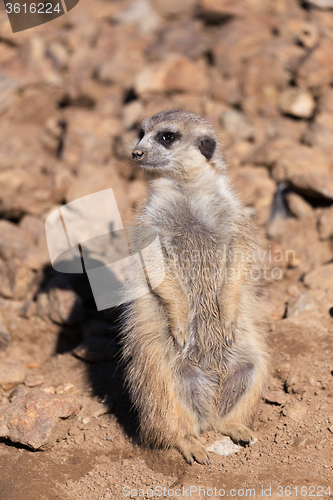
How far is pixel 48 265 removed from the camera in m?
4.11

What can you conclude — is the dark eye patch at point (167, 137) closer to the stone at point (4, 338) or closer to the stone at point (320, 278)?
the stone at point (320, 278)

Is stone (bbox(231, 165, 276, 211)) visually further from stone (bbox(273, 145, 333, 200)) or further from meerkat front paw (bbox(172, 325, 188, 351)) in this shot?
meerkat front paw (bbox(172, 325, 188, 351))

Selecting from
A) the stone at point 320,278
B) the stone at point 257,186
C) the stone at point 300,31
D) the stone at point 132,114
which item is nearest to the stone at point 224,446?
the stone at point 320,278

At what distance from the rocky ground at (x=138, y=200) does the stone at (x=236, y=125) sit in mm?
19

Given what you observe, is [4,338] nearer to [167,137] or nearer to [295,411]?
[167,137]

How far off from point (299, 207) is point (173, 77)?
2250mm

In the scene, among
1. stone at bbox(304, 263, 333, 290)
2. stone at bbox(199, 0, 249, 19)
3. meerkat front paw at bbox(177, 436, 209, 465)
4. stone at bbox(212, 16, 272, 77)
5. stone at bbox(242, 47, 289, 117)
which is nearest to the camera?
meerkat front paw at bbox(177, 436, 209, 465)

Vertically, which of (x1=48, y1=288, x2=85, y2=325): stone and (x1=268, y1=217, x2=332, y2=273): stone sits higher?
(x1=48, y1=288, x2=85, y2=325): stone

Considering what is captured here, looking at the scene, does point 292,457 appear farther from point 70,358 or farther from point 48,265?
point 48,265

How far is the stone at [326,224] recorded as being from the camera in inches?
151

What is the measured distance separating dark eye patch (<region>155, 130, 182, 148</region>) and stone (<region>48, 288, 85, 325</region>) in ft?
5.08

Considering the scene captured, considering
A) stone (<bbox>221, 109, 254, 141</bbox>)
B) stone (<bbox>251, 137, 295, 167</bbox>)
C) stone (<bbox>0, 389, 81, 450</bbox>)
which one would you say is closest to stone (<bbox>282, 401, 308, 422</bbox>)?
stone (<bbox>0, 389, 81, 450</bbox>)

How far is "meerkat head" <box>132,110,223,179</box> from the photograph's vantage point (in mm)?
2672

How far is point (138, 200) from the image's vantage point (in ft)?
14.5
